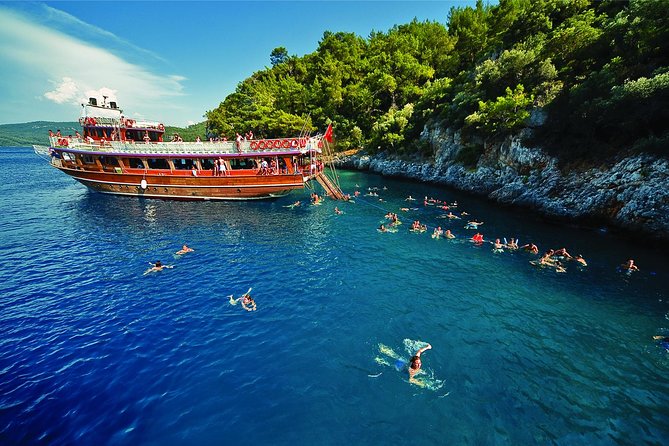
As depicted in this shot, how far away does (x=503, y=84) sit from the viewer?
126ft

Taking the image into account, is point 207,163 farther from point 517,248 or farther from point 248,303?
point 517,248

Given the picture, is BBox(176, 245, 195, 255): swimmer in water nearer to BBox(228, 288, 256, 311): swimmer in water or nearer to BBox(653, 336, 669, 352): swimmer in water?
BBox(228, 288, 256, 311): swimmer in water

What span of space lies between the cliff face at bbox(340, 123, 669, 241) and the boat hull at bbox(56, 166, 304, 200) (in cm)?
2276

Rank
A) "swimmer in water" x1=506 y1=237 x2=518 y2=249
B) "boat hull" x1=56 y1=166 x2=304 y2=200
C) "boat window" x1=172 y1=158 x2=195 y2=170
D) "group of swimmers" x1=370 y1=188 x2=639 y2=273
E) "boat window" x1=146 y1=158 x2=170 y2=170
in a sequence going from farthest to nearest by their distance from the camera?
"boat window" x1=146 y1=158 x2=170 y2=170, "boat window" x1=172 y1=158 x2=195 y2=170, "boat hull" x1=56 y1=166 x2=304 y2=200, "swimmer in water" x1=506 y1=237 x2=518 y2=249, "group of swimmers" x1=370 y1=188 x2=639 y2=273

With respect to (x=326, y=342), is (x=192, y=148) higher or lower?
higher

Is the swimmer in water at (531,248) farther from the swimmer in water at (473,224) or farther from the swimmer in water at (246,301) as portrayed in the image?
the swimmer in water at (246,301)

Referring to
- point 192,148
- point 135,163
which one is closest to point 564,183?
point 192,148

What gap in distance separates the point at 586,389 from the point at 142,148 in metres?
41.8

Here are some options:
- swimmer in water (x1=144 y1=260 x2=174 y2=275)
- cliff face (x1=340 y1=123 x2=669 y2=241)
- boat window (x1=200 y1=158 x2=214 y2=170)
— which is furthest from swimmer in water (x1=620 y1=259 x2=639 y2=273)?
boat window (x1=200 y1=158 x2=214 y2=170)

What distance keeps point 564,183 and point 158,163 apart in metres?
42.8

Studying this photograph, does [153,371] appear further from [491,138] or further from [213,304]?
[491,138]

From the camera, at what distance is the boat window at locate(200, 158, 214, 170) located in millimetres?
35281

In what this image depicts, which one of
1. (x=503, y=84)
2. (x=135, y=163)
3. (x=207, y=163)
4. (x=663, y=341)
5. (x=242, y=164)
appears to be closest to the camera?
(x=663, y=341)

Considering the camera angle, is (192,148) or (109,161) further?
(109,161)
